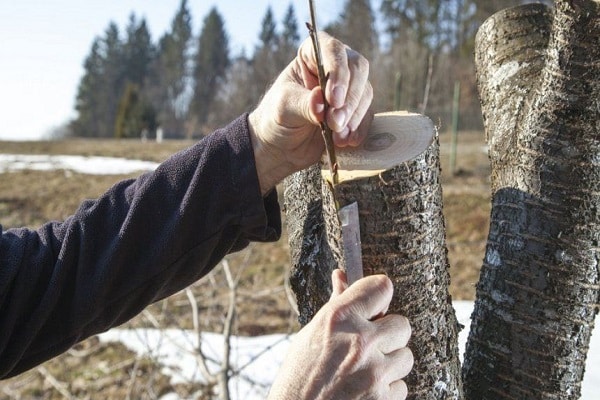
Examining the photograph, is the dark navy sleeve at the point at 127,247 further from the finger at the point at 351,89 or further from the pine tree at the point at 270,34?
the pine tree at the point at 270,34

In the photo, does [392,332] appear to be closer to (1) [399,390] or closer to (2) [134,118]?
(1) [399,390]

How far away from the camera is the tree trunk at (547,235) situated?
128 cm

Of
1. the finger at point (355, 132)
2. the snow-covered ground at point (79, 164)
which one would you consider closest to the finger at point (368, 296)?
the finger at point (355, 132)

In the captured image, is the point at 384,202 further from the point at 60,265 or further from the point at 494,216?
the point at 60,265

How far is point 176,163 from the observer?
5.15 ft

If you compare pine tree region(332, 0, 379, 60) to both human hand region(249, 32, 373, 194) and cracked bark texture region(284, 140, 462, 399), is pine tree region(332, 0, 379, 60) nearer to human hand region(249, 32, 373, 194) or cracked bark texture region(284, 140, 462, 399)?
human hand region(249, 32, 373, 194)

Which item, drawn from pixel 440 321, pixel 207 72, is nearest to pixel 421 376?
pixel 440 321

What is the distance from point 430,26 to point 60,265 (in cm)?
2188

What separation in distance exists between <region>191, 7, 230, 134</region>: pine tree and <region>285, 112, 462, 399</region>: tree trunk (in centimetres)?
3190

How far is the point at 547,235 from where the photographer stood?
52.6 inches

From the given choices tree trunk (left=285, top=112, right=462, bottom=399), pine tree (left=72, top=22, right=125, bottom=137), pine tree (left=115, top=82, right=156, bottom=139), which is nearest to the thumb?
tree trunk (left=285, top=112, right=462, bottom=399)

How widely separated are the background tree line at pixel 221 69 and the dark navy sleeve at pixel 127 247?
551 mm

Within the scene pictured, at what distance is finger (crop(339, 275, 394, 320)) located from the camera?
3.67 ft

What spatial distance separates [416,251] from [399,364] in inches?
8.8
